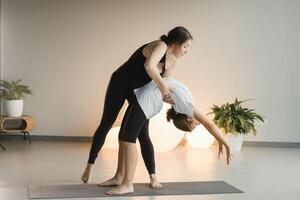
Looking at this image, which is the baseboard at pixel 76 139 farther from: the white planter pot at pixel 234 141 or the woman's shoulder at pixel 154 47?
the woman's shoulder at pixel 154 47

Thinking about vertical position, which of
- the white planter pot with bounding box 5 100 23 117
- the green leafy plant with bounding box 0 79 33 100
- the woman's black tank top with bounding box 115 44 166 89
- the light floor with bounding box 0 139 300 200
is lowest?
the light floor with bounding box 0 139 300 200

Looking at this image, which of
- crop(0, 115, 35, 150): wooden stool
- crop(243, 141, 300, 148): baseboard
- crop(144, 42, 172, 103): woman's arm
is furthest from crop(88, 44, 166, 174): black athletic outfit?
crop(243, 141, 300, 148): baseboard

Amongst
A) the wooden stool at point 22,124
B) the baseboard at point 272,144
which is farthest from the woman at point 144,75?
the baseboard at point 272,144

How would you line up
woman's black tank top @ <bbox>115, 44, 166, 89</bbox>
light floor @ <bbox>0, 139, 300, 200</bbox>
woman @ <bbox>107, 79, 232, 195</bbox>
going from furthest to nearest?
light floor @ <bbox>0, 139, 300, 200</bbox>
woman's black tank top @ <bbox>115, 44, 166, 89</bbox>
woman @ <bbox>107, 79, 232, 195</bbox>

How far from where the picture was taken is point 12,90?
6.20 m

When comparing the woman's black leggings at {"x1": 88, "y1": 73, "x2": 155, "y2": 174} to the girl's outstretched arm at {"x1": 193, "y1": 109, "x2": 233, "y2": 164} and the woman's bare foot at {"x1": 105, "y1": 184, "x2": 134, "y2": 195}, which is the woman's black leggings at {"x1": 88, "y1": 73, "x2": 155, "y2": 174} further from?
the girl's outstretched arm at {"x1": 193, "y1": 109, "x2": 233, "y2": 164}

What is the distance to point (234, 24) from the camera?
6.48m

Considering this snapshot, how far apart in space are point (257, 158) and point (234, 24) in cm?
206

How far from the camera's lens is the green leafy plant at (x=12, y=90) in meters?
6.19

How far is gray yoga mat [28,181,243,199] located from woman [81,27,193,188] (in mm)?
107

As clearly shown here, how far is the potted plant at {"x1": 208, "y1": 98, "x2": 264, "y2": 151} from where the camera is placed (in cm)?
587

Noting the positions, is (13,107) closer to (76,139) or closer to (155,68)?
(76,139)

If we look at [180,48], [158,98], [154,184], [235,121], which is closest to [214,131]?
[158,98]

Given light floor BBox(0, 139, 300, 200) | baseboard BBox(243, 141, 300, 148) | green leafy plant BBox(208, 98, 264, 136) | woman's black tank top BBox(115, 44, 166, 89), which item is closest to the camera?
woman's black tank top BBox(115, 44, 166, 89)
